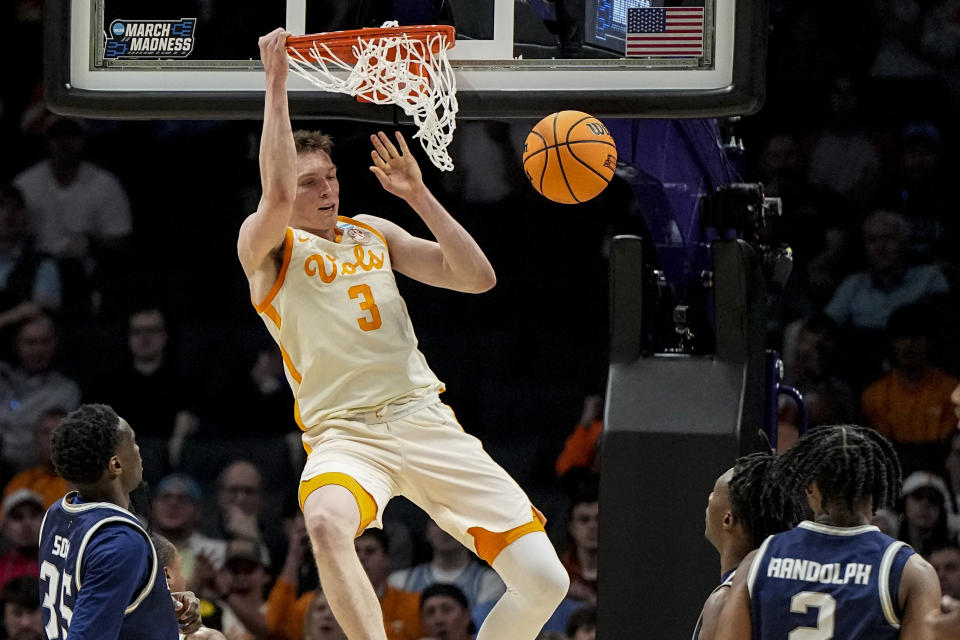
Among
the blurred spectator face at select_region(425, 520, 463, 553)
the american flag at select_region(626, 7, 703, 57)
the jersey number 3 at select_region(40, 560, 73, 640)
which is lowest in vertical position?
the blurred spectator face at select_region(425, 520, 463, 553)

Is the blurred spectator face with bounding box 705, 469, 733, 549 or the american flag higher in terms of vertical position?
the american flag

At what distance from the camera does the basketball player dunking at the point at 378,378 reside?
477 centimetres

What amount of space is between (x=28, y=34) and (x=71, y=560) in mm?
6337

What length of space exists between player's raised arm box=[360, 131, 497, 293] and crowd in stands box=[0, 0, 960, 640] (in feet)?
9.61

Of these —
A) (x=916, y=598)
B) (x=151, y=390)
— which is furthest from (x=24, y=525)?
(x=916, y=598)

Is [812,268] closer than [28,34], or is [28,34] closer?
[812,268]

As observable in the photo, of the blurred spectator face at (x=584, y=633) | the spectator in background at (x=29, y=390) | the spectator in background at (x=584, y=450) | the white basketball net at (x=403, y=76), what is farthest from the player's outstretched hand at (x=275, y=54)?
the spectator in background at (x=29, y=390)

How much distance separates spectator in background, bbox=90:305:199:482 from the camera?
8.66 m

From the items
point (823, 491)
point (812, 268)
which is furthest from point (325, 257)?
point (812, 268)

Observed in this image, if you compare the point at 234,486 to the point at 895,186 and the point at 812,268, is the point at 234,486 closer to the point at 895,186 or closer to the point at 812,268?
the point at 812,268

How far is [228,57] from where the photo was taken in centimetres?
533

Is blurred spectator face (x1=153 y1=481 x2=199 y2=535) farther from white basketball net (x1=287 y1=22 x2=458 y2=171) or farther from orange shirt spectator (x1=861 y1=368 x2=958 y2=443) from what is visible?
white basketball net (x1=287 y1=22 x2=458 y2=171)

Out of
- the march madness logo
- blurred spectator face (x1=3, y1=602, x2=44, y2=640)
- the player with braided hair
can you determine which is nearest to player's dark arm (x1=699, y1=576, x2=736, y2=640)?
the player with braided hair

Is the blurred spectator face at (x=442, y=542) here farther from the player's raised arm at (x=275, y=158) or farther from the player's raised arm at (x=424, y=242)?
the player's raised arm at (x=275, y=158)
